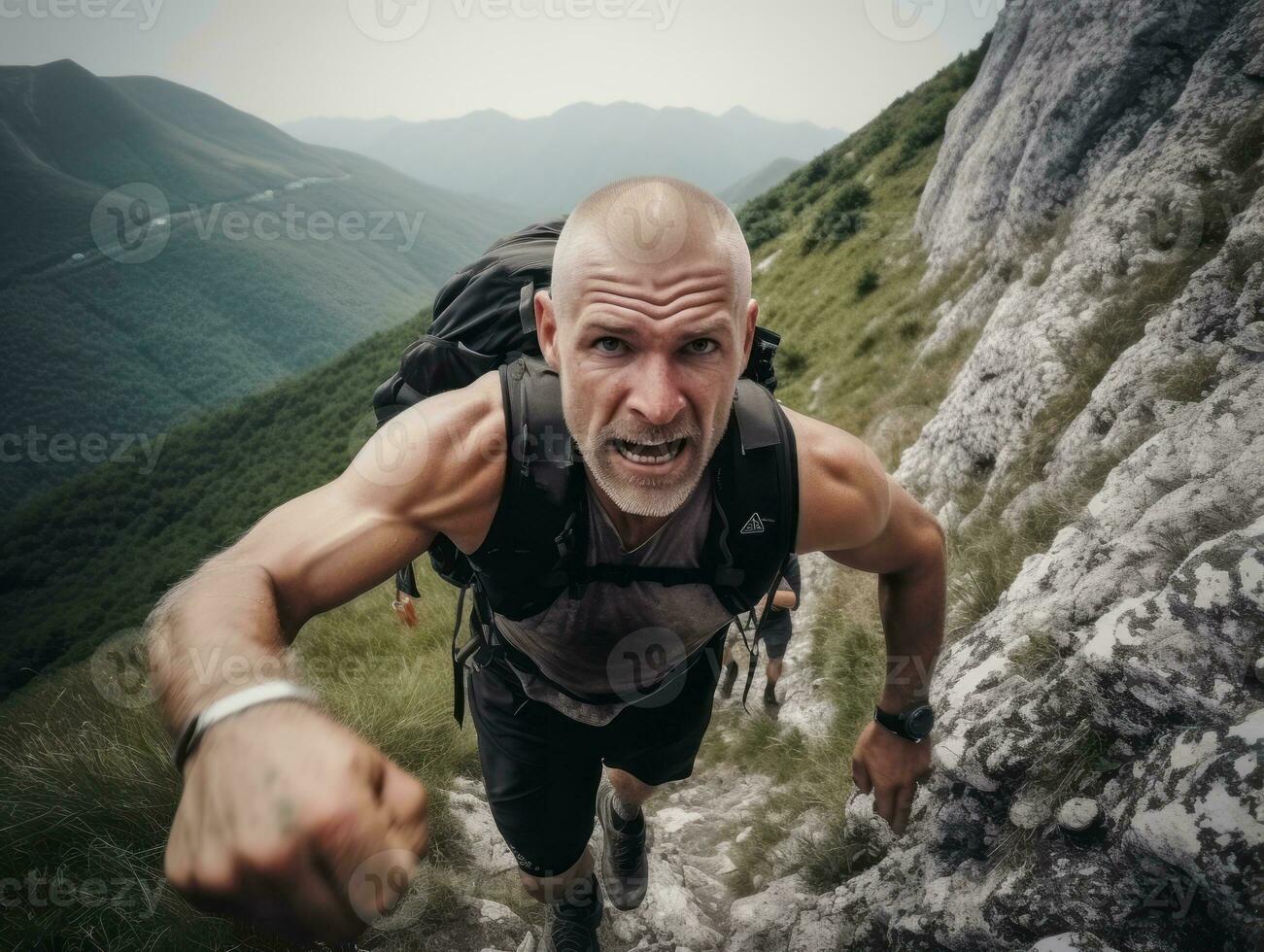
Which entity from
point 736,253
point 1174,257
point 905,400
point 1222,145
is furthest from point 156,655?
point 905,400

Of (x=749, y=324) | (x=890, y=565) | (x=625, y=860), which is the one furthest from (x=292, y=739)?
(x=625, y=860)

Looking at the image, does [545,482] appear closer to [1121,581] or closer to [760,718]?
[1121,581]

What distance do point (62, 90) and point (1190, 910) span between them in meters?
272

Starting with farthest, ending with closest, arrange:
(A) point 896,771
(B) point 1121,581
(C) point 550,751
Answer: (C) point 550,751, (A) point 896,771, (B) point 1121,581

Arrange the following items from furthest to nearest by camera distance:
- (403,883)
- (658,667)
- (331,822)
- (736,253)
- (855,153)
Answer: (855,153)
(658,667)
(736,253)
(403,883)
(331,822)

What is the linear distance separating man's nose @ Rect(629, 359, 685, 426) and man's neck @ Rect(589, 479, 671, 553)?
1.29 feet

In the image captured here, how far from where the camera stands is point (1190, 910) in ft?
5.73

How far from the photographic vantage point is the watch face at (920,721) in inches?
100

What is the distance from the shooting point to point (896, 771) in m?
2.63

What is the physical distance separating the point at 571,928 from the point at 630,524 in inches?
87.0

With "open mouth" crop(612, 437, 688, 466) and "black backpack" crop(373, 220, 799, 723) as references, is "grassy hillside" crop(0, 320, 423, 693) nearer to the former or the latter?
"black backpack" crop(373, 220, 799, 723)

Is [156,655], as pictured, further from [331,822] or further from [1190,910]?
[1190,910]

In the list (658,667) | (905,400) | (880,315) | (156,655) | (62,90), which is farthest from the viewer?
(62,90)

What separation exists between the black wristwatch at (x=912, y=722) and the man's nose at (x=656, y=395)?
1.64m
